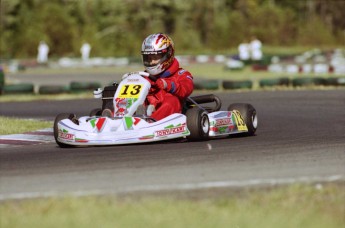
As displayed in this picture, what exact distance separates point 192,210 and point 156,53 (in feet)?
16.6

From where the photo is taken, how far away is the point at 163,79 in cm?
1070

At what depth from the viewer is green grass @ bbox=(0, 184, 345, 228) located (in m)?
5.71

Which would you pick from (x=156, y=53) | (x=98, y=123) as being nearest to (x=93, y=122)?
(x=98, y=123)

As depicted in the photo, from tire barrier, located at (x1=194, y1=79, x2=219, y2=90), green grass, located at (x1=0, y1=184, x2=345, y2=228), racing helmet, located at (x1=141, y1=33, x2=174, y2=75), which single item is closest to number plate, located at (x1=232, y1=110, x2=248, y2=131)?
racing helmet, located at (x1=141, y1=33, x2=174, y2=75)

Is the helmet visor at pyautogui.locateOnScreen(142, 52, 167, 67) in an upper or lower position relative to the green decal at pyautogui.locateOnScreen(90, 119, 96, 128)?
upper

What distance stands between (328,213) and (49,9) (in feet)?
182

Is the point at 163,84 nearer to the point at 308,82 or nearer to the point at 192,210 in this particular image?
the point at 192,210

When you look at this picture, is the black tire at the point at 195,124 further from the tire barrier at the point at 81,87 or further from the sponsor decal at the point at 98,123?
the tire barrier at the point at 81,87

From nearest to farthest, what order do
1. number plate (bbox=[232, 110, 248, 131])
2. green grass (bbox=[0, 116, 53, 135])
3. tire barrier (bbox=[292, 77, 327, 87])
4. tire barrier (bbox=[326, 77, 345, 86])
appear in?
number plate (bbox=[232, 110, 248, 131])
green grass (bbox=[0, 116, 53, 135])
tire barrier (bbox=[292, 77, 327, 87])
tire barrier (bbox=[326, 77, 345, 86])

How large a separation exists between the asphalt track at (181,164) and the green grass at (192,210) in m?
0.41

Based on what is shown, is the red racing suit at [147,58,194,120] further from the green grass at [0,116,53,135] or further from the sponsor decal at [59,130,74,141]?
the green grass at [0,116,53,135]

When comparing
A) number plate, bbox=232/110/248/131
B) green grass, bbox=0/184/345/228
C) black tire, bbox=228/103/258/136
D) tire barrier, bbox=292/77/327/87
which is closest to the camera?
green grass, bbox=0/184/345/228

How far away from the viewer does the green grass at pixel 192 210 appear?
571cm

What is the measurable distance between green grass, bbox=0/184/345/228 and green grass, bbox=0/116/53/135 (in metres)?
5.62
